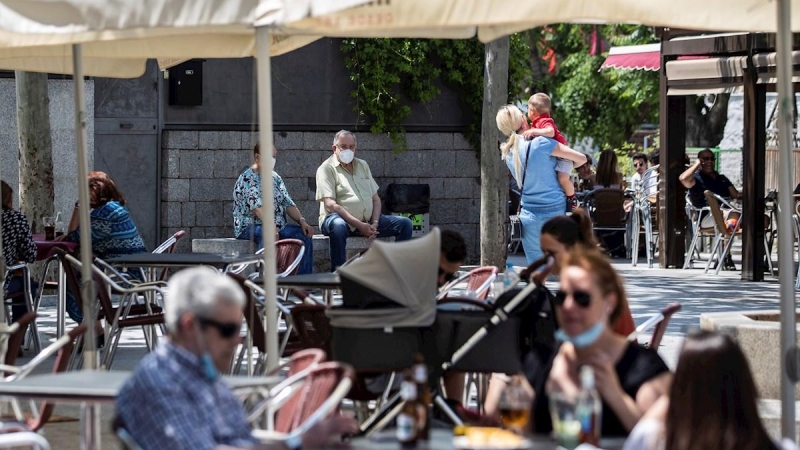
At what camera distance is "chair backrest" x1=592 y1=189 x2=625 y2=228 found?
69.8 feet

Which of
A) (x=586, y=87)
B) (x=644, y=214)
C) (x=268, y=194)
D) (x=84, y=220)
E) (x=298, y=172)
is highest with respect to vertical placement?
(x=586, y=87)

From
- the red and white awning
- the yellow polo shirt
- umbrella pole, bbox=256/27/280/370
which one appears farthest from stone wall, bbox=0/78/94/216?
umbrella pole, bbox=256/27/280/370

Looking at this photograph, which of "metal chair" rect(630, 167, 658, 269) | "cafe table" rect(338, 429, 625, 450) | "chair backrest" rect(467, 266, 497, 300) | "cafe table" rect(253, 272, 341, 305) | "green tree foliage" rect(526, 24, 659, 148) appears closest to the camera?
"cafe table" rect(338, 429, 625, 450)

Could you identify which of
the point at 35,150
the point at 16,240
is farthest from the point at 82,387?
the point at 35,150

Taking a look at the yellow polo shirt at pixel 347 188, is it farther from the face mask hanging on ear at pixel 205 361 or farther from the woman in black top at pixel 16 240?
the face mask hanging on ear at pixel 205 361

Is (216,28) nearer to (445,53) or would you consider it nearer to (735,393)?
(735,393)

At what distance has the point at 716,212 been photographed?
1764cm

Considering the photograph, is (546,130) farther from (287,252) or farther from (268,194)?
(268,194)

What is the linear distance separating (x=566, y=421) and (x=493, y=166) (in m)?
13.1

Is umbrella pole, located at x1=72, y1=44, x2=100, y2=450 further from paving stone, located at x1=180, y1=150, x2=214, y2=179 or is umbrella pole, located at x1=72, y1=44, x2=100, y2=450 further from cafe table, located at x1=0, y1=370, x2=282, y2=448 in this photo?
paving stone, located at x1=180, y1=150, x2=214, y2=179

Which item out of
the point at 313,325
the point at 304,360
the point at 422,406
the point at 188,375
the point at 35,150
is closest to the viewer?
the point at 188,375

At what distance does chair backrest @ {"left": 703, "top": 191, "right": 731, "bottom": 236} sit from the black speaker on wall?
20.8 ft

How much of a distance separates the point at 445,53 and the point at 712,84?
3.55 m

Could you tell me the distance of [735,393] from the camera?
14.0ft
